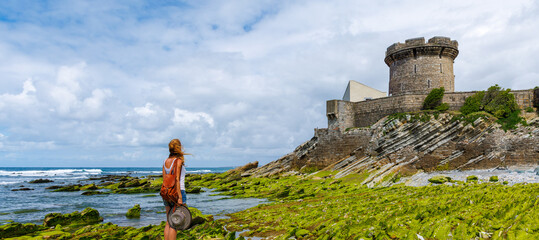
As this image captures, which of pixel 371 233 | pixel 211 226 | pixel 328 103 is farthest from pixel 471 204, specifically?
pixel 328 103

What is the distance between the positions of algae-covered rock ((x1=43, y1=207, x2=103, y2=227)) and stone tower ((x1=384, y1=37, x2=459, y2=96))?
22.5m

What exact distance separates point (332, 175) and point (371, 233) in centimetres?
1650

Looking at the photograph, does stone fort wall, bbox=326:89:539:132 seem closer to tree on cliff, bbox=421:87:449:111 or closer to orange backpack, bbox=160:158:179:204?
tree on cliff, bbox=421:87:449:111

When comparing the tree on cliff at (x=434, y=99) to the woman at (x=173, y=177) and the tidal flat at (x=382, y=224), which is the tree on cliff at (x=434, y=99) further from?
the woman at (x=173, y=177)

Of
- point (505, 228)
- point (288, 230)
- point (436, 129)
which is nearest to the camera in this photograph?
point (505, 228)

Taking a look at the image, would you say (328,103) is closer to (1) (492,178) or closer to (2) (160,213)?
(1) (492,178)

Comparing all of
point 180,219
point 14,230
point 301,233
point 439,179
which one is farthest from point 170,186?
point 439,179

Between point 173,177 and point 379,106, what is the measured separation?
22.5 metres

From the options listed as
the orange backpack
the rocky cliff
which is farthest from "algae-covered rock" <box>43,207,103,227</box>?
the rocky cliff

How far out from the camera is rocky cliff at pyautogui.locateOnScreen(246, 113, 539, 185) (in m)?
20.4

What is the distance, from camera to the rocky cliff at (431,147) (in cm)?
2039

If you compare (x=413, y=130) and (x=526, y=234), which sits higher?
(x=413, y=130)

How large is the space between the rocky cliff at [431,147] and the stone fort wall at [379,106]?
1325 mm

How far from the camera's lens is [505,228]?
684 cm
